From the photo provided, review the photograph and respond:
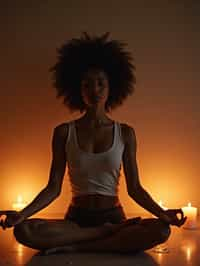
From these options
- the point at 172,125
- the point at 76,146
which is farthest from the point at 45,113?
the point at 172,125

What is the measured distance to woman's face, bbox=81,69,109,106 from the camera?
60.4 inches

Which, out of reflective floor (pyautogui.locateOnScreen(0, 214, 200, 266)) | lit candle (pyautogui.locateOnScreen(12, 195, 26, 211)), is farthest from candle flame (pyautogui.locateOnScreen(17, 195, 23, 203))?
reflective floor (pyautogui.locateOnScreen(0, 214, 200, 266))

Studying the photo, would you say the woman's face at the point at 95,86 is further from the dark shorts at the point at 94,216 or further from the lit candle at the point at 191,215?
the lit candle at the point at 191,215

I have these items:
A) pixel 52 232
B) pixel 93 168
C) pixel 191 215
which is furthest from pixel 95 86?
pixel 191 215

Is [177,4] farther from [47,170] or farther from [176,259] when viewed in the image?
[176,259]

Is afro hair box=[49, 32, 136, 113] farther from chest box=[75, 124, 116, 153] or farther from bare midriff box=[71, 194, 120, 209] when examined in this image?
bare midriff box=[71, 194, 120, 209]

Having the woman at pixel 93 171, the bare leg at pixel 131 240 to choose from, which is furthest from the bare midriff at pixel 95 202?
the bare leg at pixel 131 240

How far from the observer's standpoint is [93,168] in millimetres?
1492

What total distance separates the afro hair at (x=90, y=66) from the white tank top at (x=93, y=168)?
21cm

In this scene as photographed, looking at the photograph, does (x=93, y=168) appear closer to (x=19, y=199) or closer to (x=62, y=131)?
(x=62, y=131)

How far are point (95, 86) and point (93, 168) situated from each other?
0.31 meters

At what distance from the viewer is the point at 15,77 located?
1841mm

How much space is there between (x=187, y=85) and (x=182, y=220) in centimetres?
81

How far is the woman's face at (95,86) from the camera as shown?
154 cm
